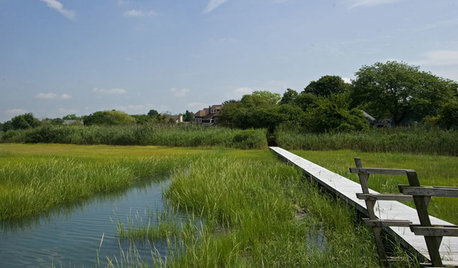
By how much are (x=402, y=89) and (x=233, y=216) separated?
34339 millimetres

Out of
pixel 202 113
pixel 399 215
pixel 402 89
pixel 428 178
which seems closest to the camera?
pixel 399 215

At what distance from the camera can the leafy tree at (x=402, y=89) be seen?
33656mm

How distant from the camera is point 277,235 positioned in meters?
4.64

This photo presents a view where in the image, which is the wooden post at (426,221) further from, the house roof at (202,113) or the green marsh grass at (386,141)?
the house roof at (202,113)

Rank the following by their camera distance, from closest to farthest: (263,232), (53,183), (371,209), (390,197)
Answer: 1. (390,197)
2. (371,209)
3. (263,232)
4. (53,183)

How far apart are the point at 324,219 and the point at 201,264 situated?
8.39 ft

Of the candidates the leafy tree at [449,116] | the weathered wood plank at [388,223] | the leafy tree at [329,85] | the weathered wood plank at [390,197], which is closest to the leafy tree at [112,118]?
the leafy tree at [329,85]

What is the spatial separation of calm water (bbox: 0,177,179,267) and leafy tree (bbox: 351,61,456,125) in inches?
1288

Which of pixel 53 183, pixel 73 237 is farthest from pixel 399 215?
pixel 53 183

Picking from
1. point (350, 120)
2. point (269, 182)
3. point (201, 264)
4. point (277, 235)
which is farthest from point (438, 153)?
point (201, 264)

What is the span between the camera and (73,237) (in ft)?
17.4

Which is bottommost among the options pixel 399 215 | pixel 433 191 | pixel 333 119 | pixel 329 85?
pixel 399 215

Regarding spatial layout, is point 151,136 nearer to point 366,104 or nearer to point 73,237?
point 73,237

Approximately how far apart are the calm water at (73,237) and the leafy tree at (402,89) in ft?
107
